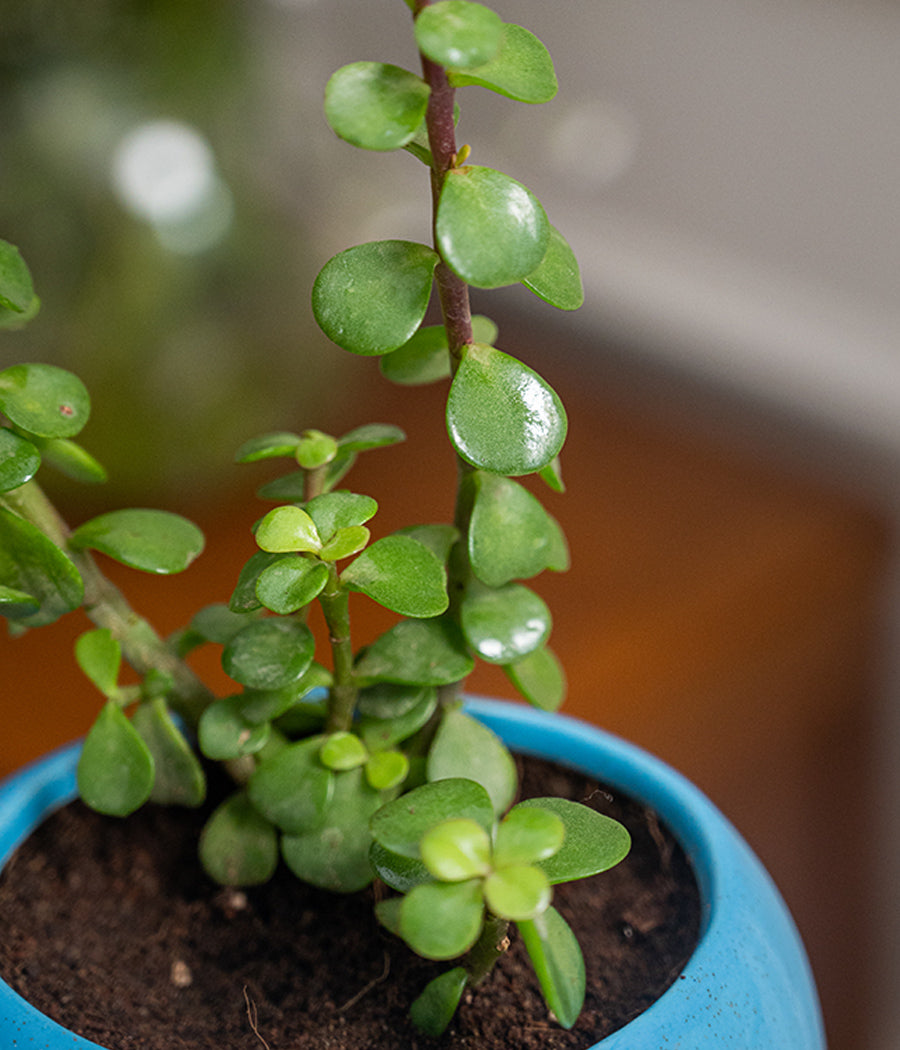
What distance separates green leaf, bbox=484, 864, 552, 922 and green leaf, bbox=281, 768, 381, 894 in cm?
14

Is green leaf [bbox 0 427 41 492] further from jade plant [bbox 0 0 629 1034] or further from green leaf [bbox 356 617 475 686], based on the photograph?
green leaf [bbox 356 617 475 686]

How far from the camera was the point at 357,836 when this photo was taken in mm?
455

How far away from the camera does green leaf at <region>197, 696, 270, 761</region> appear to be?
1.45 feet

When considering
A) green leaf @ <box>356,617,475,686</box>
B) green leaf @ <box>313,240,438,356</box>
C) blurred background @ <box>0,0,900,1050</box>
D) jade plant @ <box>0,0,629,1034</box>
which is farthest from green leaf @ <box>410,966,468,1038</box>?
blurred background @ <box>0,0,900,1050</box>

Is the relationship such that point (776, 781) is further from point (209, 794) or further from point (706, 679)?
point (209, 794)

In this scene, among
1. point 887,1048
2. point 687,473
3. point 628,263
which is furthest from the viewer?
point 628,263

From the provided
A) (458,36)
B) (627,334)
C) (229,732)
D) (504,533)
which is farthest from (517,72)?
(627,334)

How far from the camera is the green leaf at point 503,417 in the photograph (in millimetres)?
362

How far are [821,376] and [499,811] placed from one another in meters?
1.08

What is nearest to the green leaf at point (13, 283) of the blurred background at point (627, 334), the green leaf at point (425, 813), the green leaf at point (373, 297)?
the green leaf at point (373, 297)

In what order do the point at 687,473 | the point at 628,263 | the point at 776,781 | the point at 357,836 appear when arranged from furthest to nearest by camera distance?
the point at 628,263
the point at 687,473
the point at 776,781
the point at 357,836

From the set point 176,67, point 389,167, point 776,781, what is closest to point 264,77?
point 176,67

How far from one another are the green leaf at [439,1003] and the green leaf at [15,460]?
22 cm

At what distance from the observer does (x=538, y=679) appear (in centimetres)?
49
